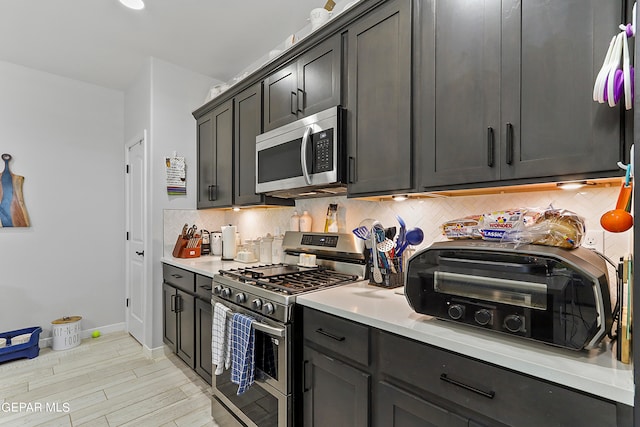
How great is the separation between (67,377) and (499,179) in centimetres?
345

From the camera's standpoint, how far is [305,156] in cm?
187

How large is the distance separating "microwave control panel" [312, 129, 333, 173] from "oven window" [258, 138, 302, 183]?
0.16 meters

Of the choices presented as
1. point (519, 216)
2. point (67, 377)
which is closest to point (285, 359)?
point (519, 216)

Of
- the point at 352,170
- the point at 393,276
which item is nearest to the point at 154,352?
the point at 393,276

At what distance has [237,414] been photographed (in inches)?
71.2

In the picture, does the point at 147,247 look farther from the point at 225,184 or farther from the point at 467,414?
the point at 467,414

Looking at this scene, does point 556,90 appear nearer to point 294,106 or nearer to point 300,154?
point 300,154

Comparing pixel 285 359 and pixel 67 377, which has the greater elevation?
pixel 285 359

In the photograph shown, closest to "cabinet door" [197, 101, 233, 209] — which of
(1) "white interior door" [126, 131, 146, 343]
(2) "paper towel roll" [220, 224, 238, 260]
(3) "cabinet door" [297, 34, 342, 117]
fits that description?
(2) "paper towel roll" [220, 224, 238, 260]

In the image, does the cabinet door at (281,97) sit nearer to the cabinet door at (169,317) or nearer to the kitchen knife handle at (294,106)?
the kitchen knife handle at (294,106)

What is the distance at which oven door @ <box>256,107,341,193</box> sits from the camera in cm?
176

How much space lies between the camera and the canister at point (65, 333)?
309 centimetres

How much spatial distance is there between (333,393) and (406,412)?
357 millimetres

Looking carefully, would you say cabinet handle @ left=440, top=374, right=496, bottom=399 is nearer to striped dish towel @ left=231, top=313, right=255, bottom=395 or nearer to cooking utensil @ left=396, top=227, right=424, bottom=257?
cooking utensil @ left=396, top=227, right=424, bottom=257
